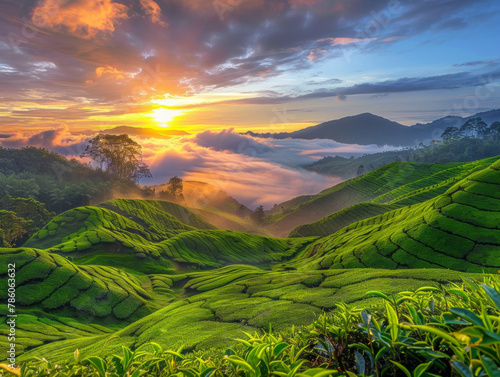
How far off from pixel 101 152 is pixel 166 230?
48.9 m

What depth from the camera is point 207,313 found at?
1102 centimetres

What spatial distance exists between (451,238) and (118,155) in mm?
92622

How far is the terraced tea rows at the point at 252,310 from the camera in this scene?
28.2 ft

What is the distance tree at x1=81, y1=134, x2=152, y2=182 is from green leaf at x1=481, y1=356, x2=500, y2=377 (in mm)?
94918

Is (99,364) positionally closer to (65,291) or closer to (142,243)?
(65,291)

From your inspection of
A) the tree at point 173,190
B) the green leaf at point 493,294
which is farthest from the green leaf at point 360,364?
the tree at point 173,190

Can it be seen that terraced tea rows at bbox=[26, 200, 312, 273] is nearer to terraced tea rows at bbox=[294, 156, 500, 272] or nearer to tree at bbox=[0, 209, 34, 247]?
tree at bbox=[0, 209, 34, 247]

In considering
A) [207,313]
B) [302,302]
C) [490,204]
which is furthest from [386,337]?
[490,204]

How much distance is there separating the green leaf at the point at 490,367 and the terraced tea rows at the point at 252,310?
276 inches

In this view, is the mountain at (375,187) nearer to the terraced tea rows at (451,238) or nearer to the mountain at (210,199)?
the mountain at (210,199)

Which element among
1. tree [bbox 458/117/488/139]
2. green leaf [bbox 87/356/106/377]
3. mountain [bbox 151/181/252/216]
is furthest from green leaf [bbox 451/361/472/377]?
tree [bbox 458/117/488/139]

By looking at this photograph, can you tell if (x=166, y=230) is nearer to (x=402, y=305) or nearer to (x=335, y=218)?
(x=335, y=218)

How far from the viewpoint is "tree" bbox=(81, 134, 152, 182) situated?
8481 centimetres

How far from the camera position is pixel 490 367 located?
1246 mm
